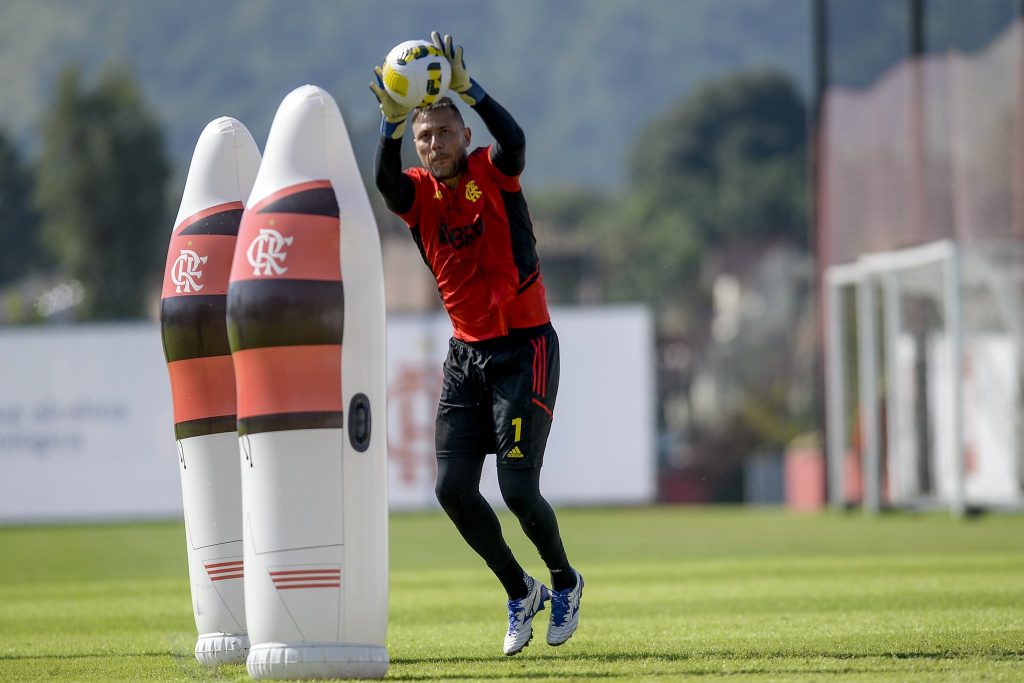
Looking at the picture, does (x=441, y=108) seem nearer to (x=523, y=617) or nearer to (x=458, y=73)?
(x=458, y=73)

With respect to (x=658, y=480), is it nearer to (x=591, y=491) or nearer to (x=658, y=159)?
(x=591, y=491)

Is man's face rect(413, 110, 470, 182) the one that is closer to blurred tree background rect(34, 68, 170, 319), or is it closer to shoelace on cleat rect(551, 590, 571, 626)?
shoelace on cleat rect(551, 590, 571, 626)

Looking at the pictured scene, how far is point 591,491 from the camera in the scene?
26.8 metres

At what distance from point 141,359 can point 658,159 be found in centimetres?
10587

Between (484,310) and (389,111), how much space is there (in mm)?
1051

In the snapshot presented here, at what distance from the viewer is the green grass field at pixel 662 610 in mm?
6980

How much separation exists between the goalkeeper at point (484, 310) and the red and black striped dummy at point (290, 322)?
643mm

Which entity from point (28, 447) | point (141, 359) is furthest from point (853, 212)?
point (28, 447)

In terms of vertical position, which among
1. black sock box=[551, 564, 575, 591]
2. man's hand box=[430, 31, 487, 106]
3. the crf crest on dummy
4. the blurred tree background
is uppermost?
the blurred tree background

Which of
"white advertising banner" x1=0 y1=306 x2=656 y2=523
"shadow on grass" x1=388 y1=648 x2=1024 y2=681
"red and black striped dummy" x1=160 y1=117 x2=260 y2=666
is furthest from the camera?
"white advertising banner" x1=0 y1=306 x2=656 y2=523

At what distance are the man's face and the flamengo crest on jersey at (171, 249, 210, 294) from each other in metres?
1.17

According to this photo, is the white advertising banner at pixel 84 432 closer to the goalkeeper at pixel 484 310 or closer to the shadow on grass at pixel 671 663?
the goalkeeper at pixel 484 310

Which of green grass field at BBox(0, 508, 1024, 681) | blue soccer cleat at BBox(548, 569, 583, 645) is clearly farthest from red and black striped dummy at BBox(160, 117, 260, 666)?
blue soccer cleat at BBox(548, 569, 583, 645)

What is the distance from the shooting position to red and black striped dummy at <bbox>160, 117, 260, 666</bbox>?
24.2 ft
